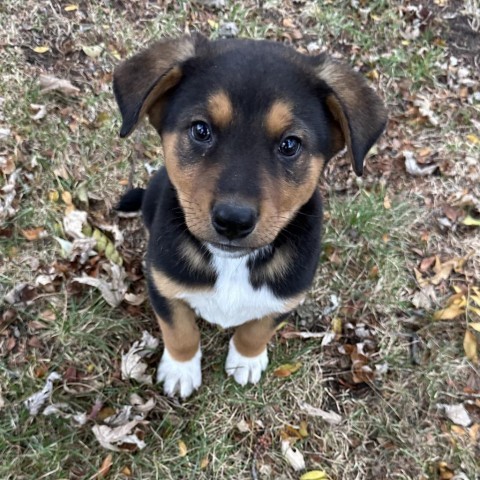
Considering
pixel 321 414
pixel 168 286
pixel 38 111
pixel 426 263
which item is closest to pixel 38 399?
pixel 168 286

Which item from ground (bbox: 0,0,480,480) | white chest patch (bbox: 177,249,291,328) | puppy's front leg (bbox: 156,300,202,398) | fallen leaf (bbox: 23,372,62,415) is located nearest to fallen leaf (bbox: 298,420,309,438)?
ground (bbox: 0,0,480,480)

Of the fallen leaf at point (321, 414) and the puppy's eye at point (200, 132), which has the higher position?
the puppy's eye at point (200, 132)

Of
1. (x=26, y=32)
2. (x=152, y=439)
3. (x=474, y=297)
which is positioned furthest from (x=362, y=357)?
(x=26, y=32)

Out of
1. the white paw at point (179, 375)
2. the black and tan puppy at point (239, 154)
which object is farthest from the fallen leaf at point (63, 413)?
the black and tan puppy at point (239, 154)

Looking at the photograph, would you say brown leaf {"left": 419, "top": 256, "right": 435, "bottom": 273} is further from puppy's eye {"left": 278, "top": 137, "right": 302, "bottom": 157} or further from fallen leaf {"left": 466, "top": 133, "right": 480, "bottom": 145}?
puppy's eye {"left": 278, "top": 137, "right": 302, "bottom": 157}

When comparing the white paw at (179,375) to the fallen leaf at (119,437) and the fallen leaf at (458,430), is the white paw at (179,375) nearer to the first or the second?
the fallen leaf at (119,437)

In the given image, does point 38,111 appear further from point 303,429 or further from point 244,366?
point 303,429

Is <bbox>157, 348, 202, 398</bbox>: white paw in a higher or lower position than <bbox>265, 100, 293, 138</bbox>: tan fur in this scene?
lower
